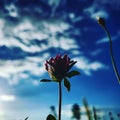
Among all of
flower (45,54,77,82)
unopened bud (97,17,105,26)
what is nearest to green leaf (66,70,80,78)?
flower (45,54,77,82)

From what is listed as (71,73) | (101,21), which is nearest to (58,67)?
(71,73)

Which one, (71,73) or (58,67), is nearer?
(58,67)

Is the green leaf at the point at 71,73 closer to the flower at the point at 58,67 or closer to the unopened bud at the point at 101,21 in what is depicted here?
the flower at the point at 58,67

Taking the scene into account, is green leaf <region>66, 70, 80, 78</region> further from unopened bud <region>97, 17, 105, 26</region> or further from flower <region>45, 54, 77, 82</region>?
unopened bud <region>97, 17, 105, 26</region>

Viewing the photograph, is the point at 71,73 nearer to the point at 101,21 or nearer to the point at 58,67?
the point at 58,67

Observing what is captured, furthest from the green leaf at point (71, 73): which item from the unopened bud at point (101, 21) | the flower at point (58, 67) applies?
the unopened bud at point (101, 21)

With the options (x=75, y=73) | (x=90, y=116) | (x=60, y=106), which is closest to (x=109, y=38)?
(x=60, y=106)

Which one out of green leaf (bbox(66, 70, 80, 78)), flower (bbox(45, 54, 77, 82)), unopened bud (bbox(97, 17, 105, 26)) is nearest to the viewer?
unopened bud (bbox(97, 17, 105, 26))

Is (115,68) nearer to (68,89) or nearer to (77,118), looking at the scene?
(77,118)
